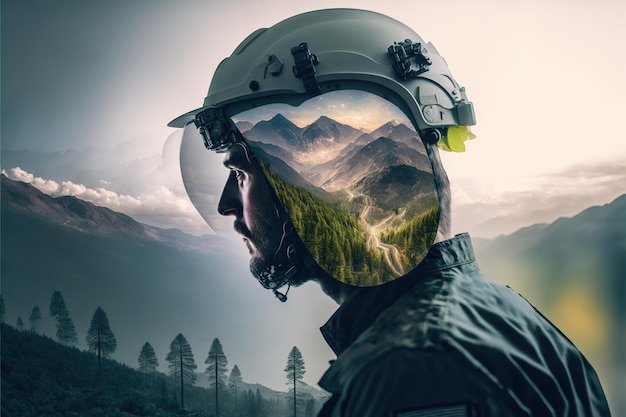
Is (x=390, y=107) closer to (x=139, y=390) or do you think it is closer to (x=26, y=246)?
(x=139, y=390)

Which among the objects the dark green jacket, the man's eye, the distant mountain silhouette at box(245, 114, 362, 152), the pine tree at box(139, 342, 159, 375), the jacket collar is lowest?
the dark green jacket

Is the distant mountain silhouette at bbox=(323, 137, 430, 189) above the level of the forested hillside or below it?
above

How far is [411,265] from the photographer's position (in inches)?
49.8

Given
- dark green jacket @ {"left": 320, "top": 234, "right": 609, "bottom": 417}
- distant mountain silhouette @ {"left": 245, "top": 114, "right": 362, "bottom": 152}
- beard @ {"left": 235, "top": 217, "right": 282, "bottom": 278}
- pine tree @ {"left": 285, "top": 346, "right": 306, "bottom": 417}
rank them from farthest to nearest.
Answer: pine tree @ {"left": 285, "top": 346, "right": 306, "bottom": 417}
beard @ {"left": 235, "top": 217, "right": 282, "bottom": 278}
distant mountain silhouette @ {"left": 245, "top": 114, "right": 362, "bottom": 152}
dark green jacket @ {"left": 320, "top": 234, "right": 609, "bottom": 417}

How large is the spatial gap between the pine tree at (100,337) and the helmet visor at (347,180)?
229cm

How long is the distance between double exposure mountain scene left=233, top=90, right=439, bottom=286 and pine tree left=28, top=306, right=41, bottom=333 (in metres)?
2.49

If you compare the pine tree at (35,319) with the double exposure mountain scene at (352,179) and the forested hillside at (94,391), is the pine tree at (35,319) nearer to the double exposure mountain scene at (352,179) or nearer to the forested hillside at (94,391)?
the forested hillside at (94,391)

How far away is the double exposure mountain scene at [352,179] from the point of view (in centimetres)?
130

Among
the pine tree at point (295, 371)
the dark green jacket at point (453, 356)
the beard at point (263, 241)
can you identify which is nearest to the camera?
the dark green jacket at point (453, 356)

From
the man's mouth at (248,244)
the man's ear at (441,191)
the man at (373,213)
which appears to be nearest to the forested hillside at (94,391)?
the man's mouth at (248,244)

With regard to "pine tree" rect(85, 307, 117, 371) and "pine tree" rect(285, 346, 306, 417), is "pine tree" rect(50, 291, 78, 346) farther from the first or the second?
"pine tree" rect(285, 346, 306, 417)

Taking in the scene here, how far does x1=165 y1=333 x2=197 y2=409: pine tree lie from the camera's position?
133 inches

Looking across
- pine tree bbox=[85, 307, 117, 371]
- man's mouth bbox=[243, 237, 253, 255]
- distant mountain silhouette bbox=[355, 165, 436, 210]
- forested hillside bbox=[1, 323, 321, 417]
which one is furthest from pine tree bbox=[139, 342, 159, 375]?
distant mountain silhouette bbox=[355, 165, 436, 210]

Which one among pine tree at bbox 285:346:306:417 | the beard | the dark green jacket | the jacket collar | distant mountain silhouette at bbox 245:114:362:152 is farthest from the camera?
pine tree at bbox 285:346:306:417
